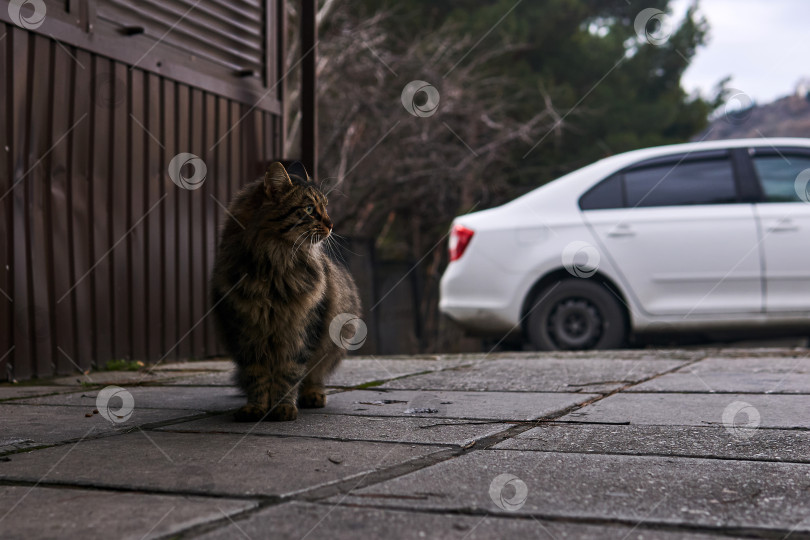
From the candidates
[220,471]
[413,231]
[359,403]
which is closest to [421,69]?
[413,231]

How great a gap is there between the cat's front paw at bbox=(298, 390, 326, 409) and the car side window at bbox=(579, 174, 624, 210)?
3.91 meters

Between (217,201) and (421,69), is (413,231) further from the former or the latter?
(217,201)

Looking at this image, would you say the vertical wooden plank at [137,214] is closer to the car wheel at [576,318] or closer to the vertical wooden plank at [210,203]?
the vertical wooden plank at [210,203]

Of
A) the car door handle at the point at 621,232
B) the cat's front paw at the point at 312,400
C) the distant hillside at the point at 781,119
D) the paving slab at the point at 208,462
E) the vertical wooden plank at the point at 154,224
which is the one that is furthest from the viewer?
the distant hillside at the point at 781,119

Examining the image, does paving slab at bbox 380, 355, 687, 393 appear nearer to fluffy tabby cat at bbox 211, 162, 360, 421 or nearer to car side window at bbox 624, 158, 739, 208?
fluffy tabby cat at bbox 211, 162, 360, 421

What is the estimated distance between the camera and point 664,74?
18844 millimetres

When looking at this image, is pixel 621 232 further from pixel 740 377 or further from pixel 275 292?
pixel 275 292

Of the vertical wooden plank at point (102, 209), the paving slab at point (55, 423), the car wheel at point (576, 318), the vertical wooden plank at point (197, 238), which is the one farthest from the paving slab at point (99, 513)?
the car wheel at point (576, 318)

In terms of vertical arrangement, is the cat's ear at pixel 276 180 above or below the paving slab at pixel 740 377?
above

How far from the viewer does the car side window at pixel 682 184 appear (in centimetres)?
696

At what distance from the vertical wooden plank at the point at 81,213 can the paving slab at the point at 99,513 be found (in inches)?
132

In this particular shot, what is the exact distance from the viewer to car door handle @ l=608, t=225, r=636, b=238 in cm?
686

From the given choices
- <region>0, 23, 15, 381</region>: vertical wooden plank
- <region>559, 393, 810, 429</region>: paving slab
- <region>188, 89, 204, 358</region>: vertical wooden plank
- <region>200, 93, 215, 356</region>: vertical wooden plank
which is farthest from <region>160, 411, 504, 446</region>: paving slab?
<region>200, 93, 215, 356</region>: vertical wooden plank

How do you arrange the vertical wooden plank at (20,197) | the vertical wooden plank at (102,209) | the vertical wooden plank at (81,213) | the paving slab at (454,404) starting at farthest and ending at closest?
the vertical wooden plank at (102,209)
the vertical wooden plank at (81,213)
the vertical wooden plank at (20,197)
the paving slab at (454,404)
